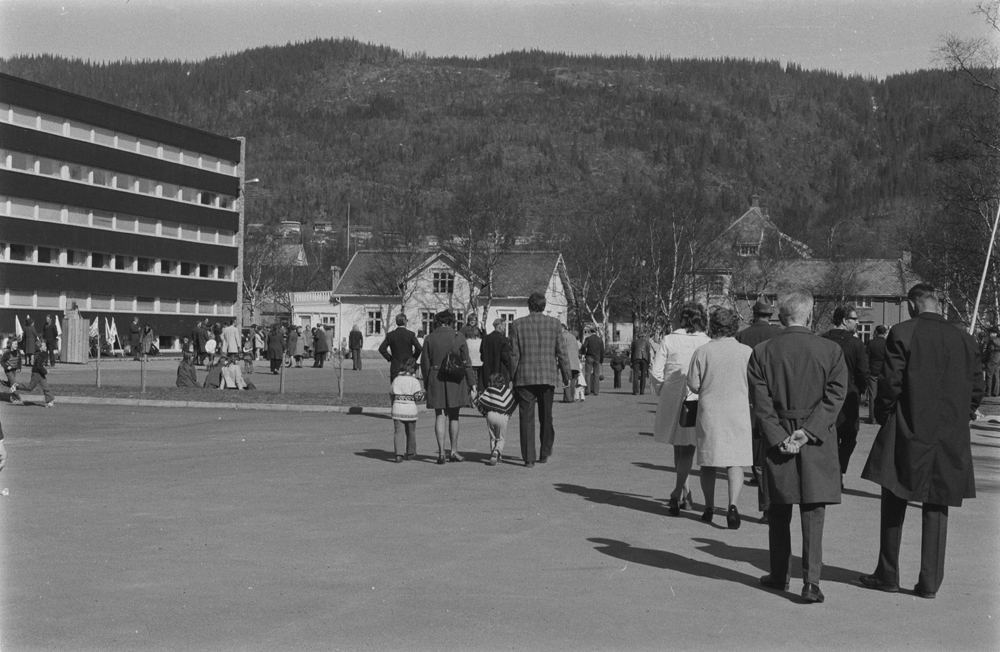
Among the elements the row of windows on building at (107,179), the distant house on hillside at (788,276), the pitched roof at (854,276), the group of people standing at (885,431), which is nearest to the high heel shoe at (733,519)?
the group of people standing at (885,431)

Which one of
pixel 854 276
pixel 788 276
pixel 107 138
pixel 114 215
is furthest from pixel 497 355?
pixel 788 276

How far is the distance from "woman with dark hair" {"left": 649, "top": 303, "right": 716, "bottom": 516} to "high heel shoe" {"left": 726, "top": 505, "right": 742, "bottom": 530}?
2.32ft

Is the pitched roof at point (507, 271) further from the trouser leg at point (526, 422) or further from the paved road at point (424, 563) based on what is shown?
the paved road at point (424, 563)

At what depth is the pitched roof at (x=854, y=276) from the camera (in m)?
96.6

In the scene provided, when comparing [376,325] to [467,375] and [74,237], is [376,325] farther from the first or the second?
[467,375]

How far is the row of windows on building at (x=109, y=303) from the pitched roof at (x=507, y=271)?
12016 millimetres

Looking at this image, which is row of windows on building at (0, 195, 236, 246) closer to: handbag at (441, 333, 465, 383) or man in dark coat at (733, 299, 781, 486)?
handbag at (441, 333, 465, 383)

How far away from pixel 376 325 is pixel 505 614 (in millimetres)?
90973

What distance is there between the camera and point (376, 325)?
9762 centimetres

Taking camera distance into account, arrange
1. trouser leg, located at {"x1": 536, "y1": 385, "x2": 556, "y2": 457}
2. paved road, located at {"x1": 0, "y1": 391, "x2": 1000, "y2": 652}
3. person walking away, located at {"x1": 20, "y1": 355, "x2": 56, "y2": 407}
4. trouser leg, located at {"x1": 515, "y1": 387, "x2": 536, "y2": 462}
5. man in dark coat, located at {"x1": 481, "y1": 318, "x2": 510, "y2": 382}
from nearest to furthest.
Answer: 1. paved road, located at {"x1": 0, "y1": 391, "x2": 1000, "y2": 652}
2. trouser leg, located at {"x1": 515, "y1": 387, "x2": 536, "y2": 462}
3. trouser leg, located at {"x1": 536, "y1": 385, "x2": 556, "y2": 457}
4. man in dark coat, located at {"x1": 481, "y1": 318, "x2": 510, "y2": 382}
5. person walking away, located at {"x1": 20, "y1": 355, "x2": 56, "y2": 407}

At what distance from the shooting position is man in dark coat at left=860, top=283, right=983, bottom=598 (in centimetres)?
779

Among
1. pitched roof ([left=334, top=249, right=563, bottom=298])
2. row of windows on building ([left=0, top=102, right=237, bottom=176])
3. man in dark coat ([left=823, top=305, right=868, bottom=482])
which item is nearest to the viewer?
man in dark coat ([left=823, top=305, right=868, bottom=482])

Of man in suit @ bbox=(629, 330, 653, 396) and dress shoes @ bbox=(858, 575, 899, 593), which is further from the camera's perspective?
man in suit @ bbox=(629, 330, 653, 396)

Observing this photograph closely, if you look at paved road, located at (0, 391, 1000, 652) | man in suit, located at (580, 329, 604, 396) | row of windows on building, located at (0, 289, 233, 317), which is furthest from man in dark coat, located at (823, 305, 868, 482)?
row of windows on building, located at (0, 289, 233, 317)
